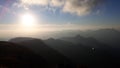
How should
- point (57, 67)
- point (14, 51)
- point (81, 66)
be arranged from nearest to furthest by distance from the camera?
point (81, 66) < point (57, 67) < point (14, 51)

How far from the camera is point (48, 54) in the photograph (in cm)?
18738

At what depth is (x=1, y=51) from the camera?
76438 mm

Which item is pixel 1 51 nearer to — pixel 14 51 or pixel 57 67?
pixel 14 51

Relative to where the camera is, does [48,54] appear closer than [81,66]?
No

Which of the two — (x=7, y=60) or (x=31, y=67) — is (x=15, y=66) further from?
(x=31, y=67)

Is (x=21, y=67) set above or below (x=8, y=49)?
below

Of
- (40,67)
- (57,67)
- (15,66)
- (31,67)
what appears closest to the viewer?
(57,67)

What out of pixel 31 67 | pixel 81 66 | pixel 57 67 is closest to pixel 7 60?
pixel 31 67

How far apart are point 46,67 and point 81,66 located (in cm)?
4631

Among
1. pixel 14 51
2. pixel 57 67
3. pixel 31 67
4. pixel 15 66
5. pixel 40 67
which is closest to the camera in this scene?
pixel 57 67

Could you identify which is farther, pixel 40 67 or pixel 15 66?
pixel 40 67

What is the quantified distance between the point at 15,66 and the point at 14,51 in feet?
70.4

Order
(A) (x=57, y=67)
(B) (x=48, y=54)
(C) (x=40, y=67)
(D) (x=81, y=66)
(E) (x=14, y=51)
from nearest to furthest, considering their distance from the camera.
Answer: (D) (x=81, y=66)
(A) (x=57, y=67)
(C) (x=40, y=67)
(E) (x=14, y=51)
(B) (x=48, y=54)

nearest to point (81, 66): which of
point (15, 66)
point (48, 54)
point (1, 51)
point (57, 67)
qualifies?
point (57, 67)
